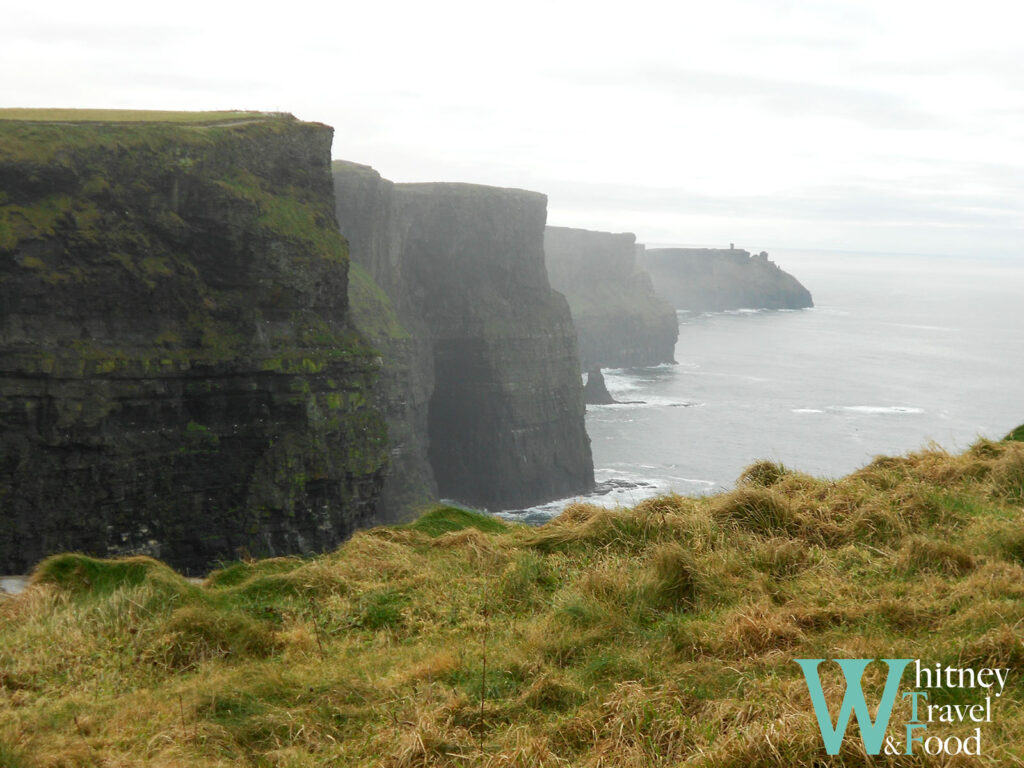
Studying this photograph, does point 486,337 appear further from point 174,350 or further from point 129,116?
point 174,350

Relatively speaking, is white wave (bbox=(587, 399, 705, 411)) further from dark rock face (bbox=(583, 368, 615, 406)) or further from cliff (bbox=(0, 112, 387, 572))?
cliff (bbox=(0, 112, 387, 572))

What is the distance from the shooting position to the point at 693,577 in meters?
8.50

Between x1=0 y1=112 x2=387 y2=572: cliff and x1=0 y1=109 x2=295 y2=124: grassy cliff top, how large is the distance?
1.07 feet

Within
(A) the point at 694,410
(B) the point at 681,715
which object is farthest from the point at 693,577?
(A) the point at 694,410

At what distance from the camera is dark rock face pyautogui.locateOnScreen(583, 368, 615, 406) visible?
366 feet

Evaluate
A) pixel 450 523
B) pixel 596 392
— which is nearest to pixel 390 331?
pixel 450 523

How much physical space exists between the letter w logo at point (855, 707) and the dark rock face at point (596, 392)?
10481cm

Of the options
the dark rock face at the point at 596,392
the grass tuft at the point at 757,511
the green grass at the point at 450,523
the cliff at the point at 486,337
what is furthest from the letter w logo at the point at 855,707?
the dark rock face at the point at 596,392

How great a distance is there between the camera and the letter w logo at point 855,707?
16.4ft

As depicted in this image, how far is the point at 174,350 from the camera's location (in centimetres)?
3512

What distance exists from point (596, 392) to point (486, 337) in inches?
1512

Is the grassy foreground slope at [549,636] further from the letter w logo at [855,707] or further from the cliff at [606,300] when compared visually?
the cliff at [606,300]

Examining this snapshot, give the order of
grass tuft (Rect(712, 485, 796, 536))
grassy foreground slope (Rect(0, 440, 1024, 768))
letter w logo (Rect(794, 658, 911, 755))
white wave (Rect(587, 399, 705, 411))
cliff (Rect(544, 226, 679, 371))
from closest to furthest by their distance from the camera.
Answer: letter w logo (Rect(794, 658, 911, 755)), grassy foreground slope (Rect(0, 440, 1024, 768)), grass tuft (Rect(712, 485, 796, 536)), white wave (Rect(587, 399, 705, 411)), cliff (Rect(544, 226, 679, 371))

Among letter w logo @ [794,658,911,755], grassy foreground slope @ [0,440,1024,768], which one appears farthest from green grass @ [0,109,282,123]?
letter w logo @ [794,658,911,755]
